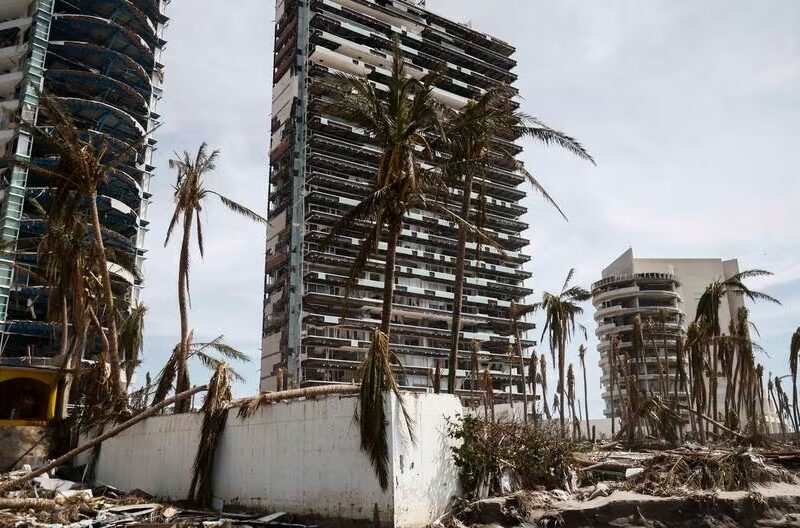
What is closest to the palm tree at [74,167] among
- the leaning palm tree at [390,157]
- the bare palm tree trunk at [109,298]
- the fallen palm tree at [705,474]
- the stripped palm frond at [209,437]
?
the bare palm tree trunk at [109,298]

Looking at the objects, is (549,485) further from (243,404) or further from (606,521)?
(243,404)

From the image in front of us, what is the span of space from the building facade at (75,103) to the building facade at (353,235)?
59.9 feet

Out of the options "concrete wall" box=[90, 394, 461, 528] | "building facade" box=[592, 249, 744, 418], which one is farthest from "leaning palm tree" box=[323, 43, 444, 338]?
"building facade" box=[592, 249, 744, 418]

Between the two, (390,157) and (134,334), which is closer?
(390,157)

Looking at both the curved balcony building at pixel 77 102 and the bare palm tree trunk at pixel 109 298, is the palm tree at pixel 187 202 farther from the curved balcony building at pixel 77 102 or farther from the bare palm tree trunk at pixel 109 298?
the curved balcony building at pixel 77 102

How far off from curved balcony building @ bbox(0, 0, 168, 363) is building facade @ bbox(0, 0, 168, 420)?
92 millimetres

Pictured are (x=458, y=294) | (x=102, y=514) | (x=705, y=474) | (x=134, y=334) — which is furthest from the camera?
(x=134, y=334)

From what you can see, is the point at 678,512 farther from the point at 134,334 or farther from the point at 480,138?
the point at 134,334

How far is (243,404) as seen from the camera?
17.9m

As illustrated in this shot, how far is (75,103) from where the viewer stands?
59406 millimetres

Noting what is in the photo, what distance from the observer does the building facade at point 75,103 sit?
181 feet

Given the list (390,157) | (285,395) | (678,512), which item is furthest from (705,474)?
(390,157)

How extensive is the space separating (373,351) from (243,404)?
17.1 feet

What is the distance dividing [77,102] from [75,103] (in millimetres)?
276
